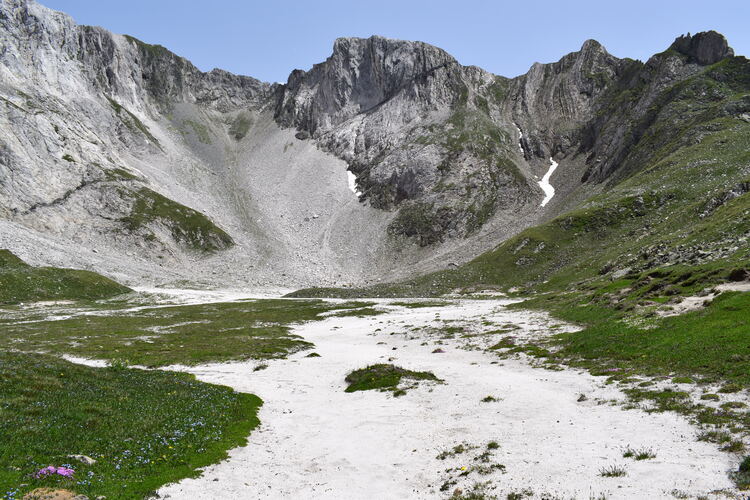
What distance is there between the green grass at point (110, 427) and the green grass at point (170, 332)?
1734 cm

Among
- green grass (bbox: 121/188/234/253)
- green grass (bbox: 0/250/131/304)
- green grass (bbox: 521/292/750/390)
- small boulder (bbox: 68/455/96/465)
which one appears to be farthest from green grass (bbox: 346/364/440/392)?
green grass (bbox: 121/188/234/253)

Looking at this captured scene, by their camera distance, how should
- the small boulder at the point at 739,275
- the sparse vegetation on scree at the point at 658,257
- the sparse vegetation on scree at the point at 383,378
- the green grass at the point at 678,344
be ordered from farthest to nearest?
the small boulder at the point at 739,275 → the sparse vegetation on scree at the point at 383,378 → the sparse vegetation on scree at the point at 658,257 → the green grass at the point at 678,344

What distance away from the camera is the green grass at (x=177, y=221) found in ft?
560

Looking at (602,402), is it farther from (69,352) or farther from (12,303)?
(12,303)

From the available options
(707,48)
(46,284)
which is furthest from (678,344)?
(707,48)

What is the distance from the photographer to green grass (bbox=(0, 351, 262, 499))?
14570 mm

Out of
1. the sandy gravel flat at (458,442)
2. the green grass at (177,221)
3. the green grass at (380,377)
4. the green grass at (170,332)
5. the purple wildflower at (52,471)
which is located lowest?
the green grass at (170,332)

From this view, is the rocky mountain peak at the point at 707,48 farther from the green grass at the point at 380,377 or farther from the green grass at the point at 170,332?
the green grass at the point at 380,377

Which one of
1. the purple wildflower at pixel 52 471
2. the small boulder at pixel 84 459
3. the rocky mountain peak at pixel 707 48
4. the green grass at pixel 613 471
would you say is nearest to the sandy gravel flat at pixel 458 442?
the green grass at pixel 613 471

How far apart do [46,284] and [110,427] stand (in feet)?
382

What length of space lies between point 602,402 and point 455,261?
122 metres

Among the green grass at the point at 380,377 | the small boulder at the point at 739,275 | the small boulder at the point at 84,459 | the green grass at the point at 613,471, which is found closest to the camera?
the green grass at the point at 613,471

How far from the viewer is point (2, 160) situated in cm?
15362

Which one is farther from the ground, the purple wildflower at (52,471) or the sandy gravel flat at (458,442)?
the purple wildflower at (52,471)
